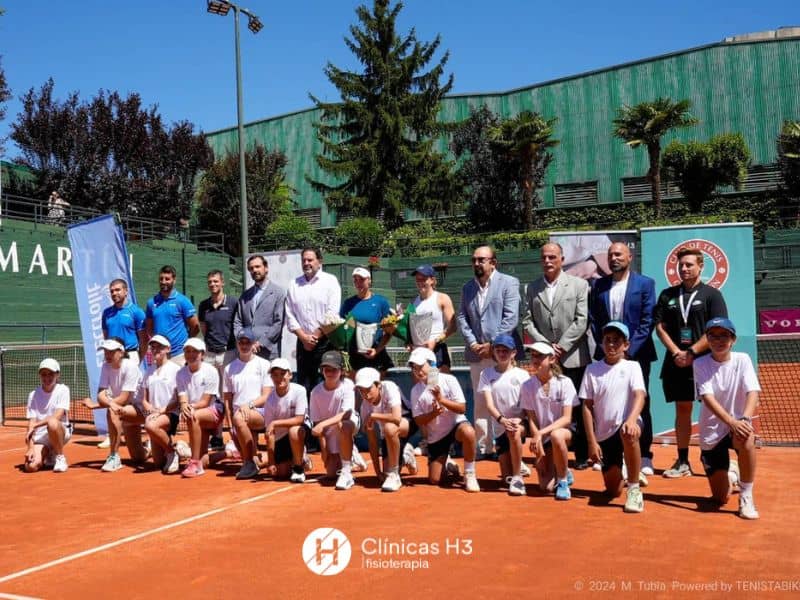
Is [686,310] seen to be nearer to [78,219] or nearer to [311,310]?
[311,310]

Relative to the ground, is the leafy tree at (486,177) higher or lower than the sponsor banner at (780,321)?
higher

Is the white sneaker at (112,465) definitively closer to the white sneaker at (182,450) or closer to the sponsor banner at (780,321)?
the white sneaker at (182,450)

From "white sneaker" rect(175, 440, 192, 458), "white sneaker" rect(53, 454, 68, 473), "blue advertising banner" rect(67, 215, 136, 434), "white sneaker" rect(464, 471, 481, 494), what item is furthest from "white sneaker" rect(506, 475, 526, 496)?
"blue advertising banner" rect(67, 215, 136, 434)

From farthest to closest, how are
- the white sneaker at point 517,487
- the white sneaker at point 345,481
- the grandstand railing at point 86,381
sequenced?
the grandstand railing at point 86,381 → the white sneaker at point 345,481 → the white sneaker at point 517,487

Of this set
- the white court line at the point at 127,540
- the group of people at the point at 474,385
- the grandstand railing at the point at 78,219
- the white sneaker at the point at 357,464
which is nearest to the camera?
the white court line at the point at 127,540

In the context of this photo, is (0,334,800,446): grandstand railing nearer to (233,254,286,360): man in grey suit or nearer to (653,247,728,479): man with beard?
(233,254,286,360): man in grey suit

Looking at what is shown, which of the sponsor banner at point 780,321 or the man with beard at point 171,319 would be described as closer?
A: the man with beard at point 171,319

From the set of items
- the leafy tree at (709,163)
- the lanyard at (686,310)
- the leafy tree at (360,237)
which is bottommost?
the lanyard at (686,310)

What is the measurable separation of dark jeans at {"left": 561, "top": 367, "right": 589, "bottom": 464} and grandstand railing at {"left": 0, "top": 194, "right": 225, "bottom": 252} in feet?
44.2

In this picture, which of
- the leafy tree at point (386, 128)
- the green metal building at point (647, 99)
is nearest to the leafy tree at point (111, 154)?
the leafy tree at point (386, 128)

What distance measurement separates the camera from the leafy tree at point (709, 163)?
33125mm

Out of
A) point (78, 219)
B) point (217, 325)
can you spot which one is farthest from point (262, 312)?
point (78, 219)

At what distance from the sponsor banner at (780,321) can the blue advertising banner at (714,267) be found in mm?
16669

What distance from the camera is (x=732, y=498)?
5.79 metres
